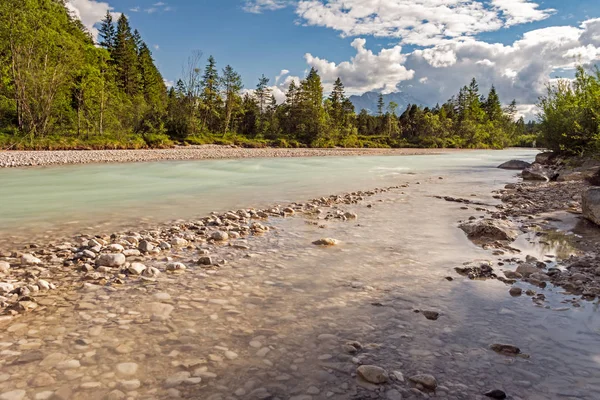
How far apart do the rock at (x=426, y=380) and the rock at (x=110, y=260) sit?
14.5ft

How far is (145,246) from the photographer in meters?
6.10

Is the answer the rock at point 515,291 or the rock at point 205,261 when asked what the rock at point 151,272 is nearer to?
the rock at point 205,261

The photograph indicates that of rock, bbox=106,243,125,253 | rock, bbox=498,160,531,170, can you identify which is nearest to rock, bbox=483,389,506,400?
rock, bbox=106,243,125,253

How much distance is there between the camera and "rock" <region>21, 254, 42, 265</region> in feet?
17.6

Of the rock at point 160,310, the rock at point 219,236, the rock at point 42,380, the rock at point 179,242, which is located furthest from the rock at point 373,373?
the rock at point 219,236

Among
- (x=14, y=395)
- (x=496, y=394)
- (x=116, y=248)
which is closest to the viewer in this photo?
(x=14, y=395)

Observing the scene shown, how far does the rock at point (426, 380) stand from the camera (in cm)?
274

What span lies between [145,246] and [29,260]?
63.7 inches

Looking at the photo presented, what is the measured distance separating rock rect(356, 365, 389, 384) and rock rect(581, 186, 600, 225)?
8.22 meters

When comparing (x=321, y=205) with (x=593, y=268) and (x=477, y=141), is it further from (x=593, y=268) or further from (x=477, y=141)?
(x=477, y=141)

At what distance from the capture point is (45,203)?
11.5m

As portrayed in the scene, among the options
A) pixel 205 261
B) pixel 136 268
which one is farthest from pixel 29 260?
pixel 205 261

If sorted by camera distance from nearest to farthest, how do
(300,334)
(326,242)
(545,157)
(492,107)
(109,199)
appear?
(300,334) → (326,242) → (109,199) → (545,157) → (492,107)

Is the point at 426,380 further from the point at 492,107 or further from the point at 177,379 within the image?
the point at 492,107
